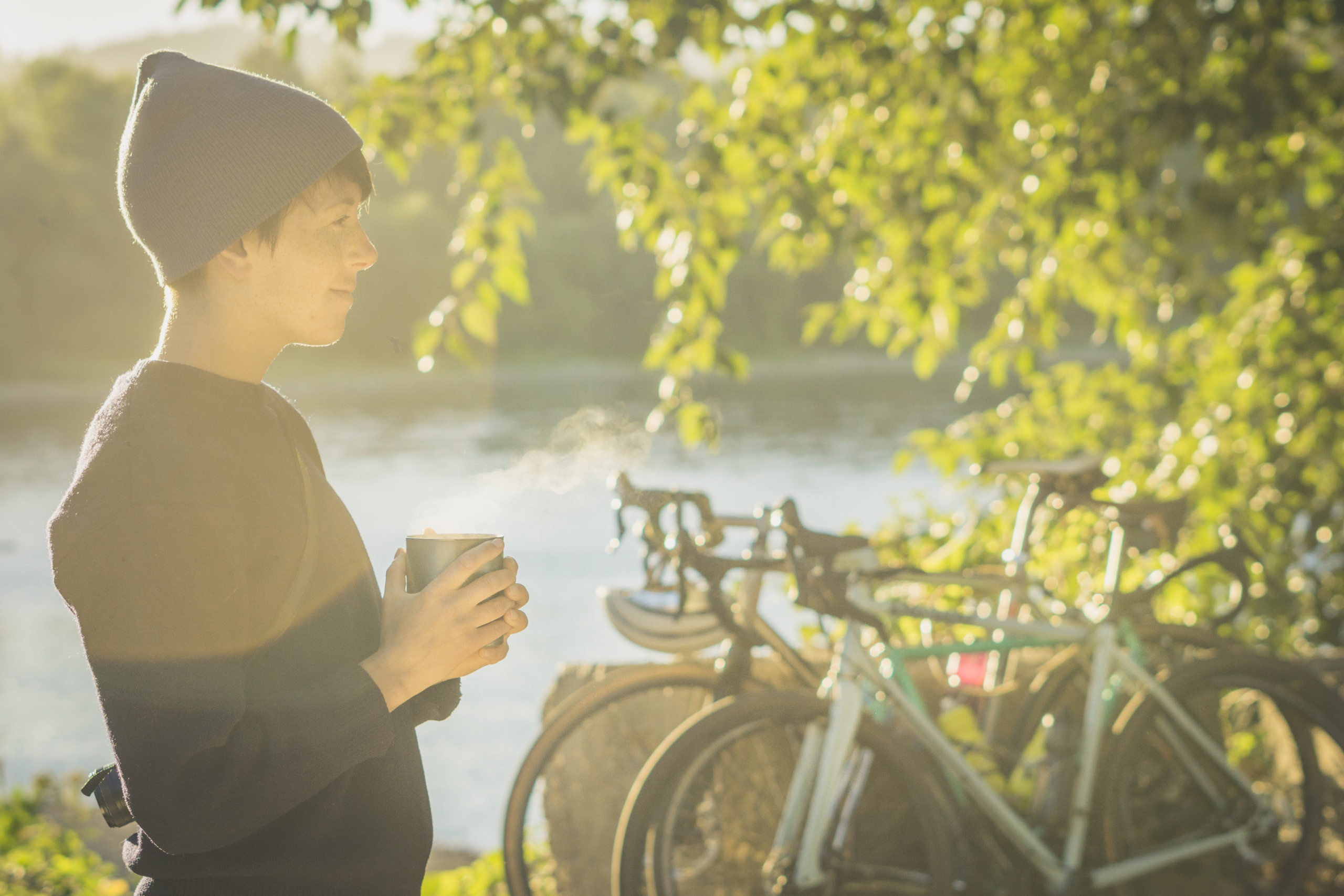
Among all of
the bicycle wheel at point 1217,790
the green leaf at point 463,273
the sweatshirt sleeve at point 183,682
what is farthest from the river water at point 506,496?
the bicycle wheel at point 1217,790

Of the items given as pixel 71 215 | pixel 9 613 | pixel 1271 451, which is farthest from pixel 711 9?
pixel 71 215

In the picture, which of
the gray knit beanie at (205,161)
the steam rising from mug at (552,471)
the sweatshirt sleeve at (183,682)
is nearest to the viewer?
the sweatshirt sleeve at (183,682)

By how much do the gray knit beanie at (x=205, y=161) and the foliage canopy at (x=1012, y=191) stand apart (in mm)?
3069

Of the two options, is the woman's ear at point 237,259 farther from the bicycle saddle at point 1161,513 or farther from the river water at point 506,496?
the bicycle saddle at point 1161,513

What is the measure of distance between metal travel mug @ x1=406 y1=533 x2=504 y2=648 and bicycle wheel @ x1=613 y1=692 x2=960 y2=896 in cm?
158

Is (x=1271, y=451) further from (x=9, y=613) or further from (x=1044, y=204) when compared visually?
(x=9, y=613)

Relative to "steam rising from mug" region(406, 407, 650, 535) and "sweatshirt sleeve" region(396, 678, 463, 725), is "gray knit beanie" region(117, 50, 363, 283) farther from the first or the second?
"sweatshirt sleeve" region(396, 678, 463, 725)

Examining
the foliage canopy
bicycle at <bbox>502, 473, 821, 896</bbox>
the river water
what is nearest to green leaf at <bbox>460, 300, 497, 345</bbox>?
the foliage canopy

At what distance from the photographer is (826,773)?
2.65 meters

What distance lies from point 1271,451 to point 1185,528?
20.5 inches

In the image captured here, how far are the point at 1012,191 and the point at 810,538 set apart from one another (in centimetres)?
321

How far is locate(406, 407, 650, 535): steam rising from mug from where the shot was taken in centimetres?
132

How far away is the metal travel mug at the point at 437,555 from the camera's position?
1.16 m

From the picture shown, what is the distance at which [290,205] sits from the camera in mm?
1126
